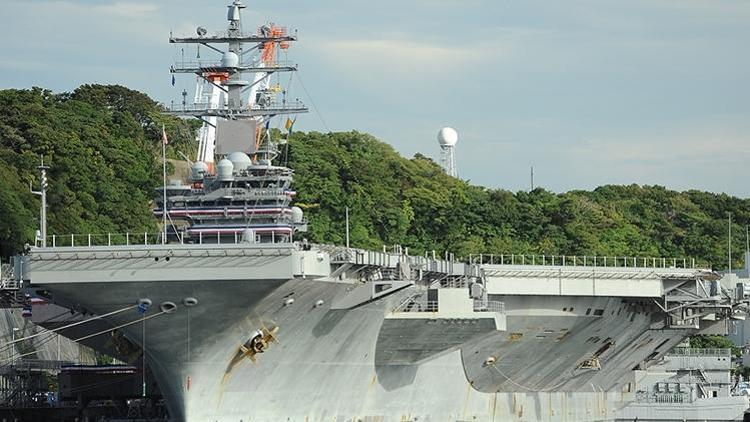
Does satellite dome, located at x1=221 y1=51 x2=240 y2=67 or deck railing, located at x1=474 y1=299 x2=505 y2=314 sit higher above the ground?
satellite dome, located at x1=221 y1=51 x2=240 y2=67

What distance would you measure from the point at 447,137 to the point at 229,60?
55.2 metres

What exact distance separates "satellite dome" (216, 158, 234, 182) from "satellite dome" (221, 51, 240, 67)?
436 cm

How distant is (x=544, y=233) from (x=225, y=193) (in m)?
45.6

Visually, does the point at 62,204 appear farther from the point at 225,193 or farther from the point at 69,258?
the point at 69,258

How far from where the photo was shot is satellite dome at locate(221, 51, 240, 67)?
49.3m

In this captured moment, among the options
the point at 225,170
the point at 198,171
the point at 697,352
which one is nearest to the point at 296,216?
the point at 225,170

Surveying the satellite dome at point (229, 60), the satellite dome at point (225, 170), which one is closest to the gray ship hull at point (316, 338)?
the satellite dome at point (225, 170)

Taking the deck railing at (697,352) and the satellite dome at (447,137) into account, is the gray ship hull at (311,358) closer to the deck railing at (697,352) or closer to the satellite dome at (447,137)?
the deck railing at (697,352)

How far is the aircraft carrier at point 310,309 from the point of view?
38250mm

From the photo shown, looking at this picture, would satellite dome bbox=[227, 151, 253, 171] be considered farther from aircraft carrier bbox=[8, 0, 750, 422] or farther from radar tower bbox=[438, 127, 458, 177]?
radar tower bbox=[438, 127, 458, 177]

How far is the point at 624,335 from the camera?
192 ft

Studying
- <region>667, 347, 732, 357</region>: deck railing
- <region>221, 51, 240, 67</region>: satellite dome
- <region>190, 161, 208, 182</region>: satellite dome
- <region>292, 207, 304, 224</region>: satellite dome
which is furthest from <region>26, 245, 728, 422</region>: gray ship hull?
<region>667, 347, 732, 357</region>: deck railing

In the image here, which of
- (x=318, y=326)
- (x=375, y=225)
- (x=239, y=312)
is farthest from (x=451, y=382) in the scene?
(x=375, y=225)

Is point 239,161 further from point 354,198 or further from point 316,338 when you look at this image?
point 354,198
